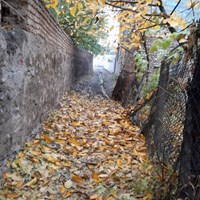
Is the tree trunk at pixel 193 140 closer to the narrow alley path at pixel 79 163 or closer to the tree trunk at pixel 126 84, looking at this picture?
the narrow alley path at pixel 79 163

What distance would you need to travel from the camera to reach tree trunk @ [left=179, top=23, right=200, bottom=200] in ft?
6.58

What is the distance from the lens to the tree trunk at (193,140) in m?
2.01

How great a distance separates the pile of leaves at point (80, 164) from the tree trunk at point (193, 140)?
55cm

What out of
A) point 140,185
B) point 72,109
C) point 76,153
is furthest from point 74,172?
point 72,109

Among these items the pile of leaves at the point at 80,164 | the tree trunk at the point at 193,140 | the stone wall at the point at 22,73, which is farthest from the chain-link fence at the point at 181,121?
the stone wall at the point at 22,73

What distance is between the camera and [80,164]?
338 cm

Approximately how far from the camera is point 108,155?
3.69m

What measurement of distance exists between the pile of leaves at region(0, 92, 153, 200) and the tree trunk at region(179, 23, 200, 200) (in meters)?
0.55

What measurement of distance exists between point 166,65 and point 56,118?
2382 millimetres

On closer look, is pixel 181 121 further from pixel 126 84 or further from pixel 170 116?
pixel 126 84

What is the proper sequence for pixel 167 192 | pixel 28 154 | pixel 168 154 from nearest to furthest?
pixel 167 192 < pixel 168 154 < pixel 28 154

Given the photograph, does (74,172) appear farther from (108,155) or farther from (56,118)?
(56,118)

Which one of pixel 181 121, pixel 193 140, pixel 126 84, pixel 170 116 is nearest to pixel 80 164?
pixel 170 116

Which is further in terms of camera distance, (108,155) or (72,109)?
(72,109)
